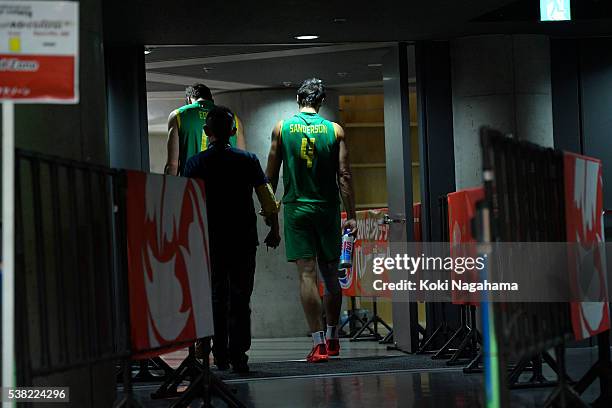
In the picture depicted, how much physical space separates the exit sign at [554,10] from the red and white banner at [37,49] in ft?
18.6

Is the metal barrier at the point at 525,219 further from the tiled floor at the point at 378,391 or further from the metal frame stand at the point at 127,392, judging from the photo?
the metal frame stand at the point at 127,392

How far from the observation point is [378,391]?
21.6ft

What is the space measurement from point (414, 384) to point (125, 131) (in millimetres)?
3385

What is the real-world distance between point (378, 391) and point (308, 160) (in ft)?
7.48

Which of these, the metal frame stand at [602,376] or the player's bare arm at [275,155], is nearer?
the metal frame stand at [602,376]

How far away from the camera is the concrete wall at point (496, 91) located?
9031mm

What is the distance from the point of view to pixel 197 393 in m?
5.61

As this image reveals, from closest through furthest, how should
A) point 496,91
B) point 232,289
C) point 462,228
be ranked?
point 232,289
point 462,228
point 496,91

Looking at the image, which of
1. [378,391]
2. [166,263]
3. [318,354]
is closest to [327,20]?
[318,354]

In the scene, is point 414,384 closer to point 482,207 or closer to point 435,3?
point 435,3

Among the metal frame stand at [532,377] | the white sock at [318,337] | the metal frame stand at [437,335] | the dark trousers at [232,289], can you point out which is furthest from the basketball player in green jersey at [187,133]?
the metal frame stand at [532,377]

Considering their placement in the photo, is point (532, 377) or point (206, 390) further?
point (532, 377)

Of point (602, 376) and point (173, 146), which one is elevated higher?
point (173, 146)

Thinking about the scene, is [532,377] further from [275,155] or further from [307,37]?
[307,37]
